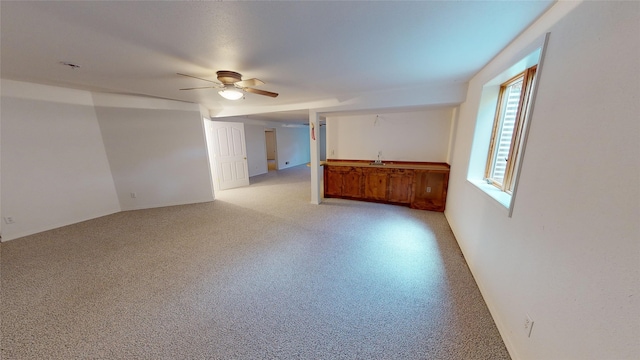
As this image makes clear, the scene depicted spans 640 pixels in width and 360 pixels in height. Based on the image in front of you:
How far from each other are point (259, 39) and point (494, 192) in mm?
2544

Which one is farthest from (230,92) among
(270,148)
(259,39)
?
(270,148)

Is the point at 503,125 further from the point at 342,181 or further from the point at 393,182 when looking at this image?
the point at 342,181

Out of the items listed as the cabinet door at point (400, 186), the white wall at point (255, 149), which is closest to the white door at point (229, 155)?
the white wall at point (255, 149)

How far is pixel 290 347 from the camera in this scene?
4.84 ft

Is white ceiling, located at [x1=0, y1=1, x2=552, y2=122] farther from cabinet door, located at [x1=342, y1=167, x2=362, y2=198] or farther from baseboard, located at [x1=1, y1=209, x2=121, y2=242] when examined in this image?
baseboard, located at [x1=1, y1=209, x2=121, y2=242]

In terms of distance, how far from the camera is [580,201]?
961 mm

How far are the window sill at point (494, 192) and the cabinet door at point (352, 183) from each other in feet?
7.57

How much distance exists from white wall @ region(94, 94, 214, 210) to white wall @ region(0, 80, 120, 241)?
0.74 feet

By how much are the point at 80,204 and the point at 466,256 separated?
6.25m

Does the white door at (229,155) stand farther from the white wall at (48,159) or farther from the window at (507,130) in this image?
the window at (507,130)

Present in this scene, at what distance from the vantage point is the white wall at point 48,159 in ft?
9.87

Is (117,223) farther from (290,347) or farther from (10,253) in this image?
(290,347)

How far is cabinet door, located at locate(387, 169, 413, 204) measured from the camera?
419cm

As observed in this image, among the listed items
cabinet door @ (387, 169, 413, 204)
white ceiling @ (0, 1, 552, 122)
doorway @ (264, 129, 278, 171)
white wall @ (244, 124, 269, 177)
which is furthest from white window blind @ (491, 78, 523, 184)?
doorway @ (264, 129, 278, 171)
